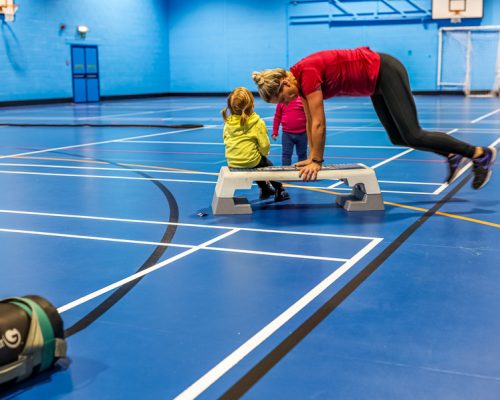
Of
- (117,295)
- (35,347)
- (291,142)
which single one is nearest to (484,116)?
(291,142)

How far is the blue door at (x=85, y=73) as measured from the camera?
26297 millimetres

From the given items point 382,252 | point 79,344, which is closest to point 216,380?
point 79,344

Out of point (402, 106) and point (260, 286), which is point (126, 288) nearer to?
point (260, 286)

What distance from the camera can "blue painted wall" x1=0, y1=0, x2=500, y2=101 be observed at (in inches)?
953

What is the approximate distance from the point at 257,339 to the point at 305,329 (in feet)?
0.83

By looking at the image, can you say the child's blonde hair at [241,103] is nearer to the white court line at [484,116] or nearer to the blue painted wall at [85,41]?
the white court line at [484,116]

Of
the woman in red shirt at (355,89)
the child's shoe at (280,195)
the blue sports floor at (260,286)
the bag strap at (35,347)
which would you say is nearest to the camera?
the bag strap at (35,347)

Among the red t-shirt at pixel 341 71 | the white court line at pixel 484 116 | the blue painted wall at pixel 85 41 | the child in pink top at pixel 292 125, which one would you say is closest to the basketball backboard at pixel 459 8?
the white court line at pixel 484 116

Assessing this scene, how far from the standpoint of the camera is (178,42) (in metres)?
32.1

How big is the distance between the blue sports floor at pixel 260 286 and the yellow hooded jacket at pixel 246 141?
1.48 ft

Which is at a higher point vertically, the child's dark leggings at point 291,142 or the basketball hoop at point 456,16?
the basketball hoop at point 456,16

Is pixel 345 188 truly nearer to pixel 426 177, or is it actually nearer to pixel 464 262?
pixel 426 177

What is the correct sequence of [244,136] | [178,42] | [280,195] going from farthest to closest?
[178,42] < [280,195] < [244,136]

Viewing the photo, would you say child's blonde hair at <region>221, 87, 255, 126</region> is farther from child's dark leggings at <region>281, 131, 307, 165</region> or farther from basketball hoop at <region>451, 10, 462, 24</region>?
basketball hoop at <region>451, 10, 462, 24</region>
